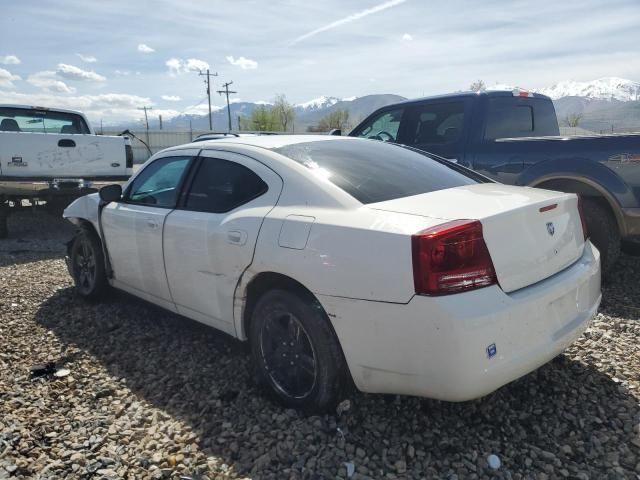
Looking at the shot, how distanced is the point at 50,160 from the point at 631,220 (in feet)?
24.7

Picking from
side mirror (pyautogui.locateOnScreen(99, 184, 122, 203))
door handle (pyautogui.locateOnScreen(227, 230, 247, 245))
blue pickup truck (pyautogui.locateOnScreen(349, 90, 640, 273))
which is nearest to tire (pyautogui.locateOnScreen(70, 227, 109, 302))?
side mirror (pyautogui.locateOnScreen(99, 184, 122, 203))

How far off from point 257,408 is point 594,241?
3.51 m

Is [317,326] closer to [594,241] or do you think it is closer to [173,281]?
[173,281]

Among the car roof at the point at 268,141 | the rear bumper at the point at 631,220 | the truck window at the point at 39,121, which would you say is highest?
the truck window at the point at 39,121

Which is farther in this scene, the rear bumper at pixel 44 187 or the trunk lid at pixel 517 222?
the rear bumper at pixel 44 187

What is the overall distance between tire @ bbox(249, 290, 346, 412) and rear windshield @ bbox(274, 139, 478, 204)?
677mm

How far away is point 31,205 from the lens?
798cm

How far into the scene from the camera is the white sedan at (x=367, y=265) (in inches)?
88.4

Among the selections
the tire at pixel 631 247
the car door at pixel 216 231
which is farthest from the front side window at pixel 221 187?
the tire at pixel 631 247

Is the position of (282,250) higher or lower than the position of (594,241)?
higher

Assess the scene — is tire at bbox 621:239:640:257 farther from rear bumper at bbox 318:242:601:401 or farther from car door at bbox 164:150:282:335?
car door at bbox 164:150:282:335

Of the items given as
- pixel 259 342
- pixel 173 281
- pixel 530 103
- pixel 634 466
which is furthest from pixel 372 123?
pixel 634 466

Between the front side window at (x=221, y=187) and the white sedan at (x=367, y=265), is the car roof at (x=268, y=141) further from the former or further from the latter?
the front side window at (x=221, y=187)

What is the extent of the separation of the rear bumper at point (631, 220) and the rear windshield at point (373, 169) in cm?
188
